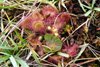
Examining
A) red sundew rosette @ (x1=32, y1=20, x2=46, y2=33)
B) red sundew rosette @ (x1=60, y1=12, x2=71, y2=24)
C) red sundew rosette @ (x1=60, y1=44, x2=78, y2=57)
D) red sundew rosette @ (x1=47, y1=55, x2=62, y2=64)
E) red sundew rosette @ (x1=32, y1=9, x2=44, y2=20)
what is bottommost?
red sundew rosette @ (x1=47, y1=55, x2=62, y2=64)

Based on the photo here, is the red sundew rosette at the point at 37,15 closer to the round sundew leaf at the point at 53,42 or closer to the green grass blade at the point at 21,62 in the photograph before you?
the round sundew leaf at the point at 53,42

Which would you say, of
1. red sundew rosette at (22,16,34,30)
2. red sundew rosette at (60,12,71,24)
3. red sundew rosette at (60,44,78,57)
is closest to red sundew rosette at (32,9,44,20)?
red sundew rosette at (22,16,34,30)

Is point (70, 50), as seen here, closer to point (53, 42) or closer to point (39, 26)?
point (53, 42)

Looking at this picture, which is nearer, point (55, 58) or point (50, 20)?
point (55, 58)

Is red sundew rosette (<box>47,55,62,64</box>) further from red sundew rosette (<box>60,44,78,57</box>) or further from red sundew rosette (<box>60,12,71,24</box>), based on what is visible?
red sundew rosette (<box>60,12,71,24</box>)

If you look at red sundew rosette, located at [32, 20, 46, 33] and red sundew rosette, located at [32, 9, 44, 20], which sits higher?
red sundew rosette, located at [32, 9, 44, 20]

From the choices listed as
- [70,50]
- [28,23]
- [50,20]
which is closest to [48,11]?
[50,20]

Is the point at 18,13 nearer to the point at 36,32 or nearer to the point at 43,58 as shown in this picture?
the point at 36,32

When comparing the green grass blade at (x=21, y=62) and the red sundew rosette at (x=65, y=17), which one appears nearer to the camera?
the green grass blade at (x=21, y=62)

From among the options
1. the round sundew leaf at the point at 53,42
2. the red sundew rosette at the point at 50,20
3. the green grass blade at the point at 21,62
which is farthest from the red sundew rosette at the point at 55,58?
the red sundew rosette at the point at 50,20
